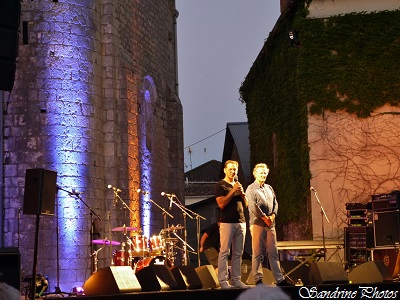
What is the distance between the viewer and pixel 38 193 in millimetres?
10180

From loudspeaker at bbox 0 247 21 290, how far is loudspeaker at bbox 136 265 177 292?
285 centimetres

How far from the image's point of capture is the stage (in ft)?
31.3

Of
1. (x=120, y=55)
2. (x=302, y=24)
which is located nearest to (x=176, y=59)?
(x=120, y=55)

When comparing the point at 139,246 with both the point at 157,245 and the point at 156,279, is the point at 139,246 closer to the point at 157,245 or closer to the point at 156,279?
the point at 157,245

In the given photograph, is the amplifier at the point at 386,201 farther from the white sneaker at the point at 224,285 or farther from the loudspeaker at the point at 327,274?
the white sneaker at the point at 224,285

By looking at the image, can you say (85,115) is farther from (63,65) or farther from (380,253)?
(380,253)

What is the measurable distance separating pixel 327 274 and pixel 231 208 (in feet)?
5.34

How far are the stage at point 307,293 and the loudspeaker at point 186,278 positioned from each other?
1514 millimetres

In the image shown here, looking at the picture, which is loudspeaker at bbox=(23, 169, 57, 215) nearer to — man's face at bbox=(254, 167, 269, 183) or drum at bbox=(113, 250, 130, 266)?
man's face at bbox=(254, 167, 269, 183)

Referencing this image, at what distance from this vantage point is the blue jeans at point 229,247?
11.1m

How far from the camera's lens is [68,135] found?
20.8 meters

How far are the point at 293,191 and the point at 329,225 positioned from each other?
7.01ft

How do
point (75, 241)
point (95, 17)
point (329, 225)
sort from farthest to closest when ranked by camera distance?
point (95, 17) < point (75, 241) < point (329, 225)

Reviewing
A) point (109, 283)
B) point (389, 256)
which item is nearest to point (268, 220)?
point (109, 283)
